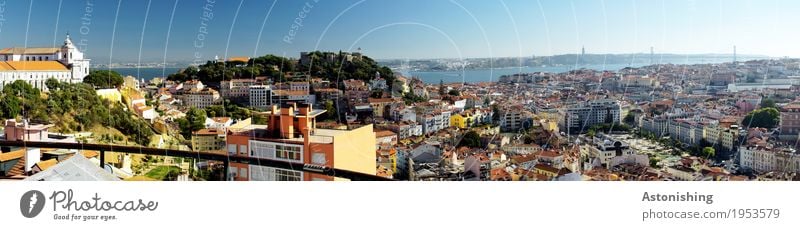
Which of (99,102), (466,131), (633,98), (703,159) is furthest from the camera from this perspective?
(99,102)

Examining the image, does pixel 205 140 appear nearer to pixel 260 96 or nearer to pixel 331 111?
pixel 260 96

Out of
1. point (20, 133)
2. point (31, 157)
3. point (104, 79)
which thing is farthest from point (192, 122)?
point (104, 79)

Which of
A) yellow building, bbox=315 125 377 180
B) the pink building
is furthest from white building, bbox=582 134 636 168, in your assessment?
the pink building

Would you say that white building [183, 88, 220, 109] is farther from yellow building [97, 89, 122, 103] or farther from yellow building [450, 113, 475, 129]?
yellow building [97, 89, 122, 103]
